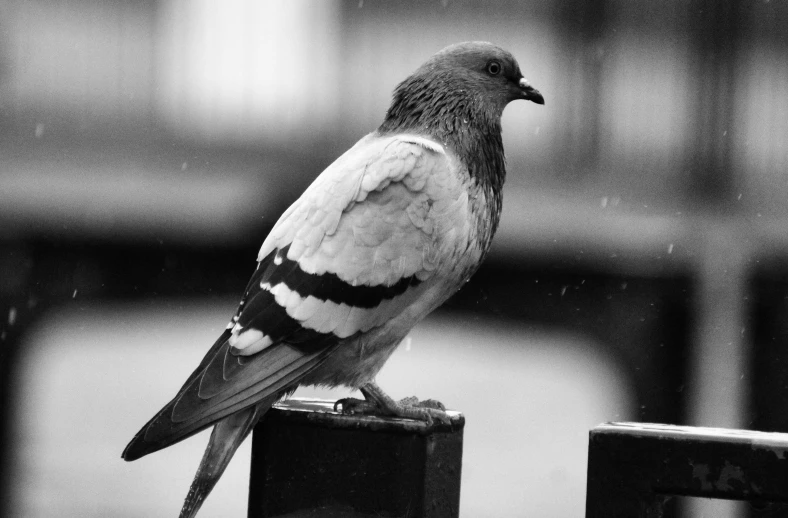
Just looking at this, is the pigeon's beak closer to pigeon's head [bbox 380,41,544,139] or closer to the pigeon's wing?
pigeon's head [bbox 380,41,544,139]

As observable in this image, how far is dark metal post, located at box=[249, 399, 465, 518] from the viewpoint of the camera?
2090mm

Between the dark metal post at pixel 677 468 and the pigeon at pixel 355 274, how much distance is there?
104cm

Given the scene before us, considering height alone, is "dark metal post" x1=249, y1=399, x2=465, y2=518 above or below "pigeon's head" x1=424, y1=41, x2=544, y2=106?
below

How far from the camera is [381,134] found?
3.67 m

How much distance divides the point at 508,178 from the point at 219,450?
678cm

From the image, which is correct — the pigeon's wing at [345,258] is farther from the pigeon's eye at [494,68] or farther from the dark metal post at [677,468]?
the dark metal post at [677,468]

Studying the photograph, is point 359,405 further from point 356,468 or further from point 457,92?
point 457,92

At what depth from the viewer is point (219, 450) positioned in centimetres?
287

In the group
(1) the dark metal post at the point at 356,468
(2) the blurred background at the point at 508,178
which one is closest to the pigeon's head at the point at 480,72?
(1) the dark metal post at the point at 356,468

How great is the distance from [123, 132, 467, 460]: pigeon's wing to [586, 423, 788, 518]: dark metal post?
4.37 ft

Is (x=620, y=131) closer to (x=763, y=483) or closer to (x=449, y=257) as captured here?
(x=449, y=257)

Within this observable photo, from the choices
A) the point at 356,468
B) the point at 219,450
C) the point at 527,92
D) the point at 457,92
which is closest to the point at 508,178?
the point at 527,92

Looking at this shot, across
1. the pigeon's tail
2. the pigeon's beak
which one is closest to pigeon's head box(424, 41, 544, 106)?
the pigeon's beak

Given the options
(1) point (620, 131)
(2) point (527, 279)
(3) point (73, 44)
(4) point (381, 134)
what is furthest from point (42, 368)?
(4) point (381, 134)
